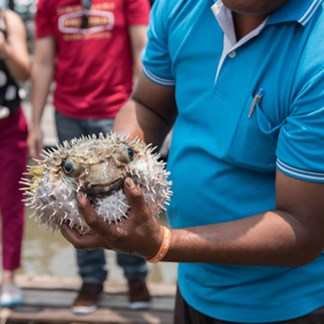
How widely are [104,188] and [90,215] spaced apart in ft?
0.21

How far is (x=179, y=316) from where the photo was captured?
2342mm

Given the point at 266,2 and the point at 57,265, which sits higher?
the point at 266,2

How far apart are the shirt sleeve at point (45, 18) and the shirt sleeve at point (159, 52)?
169cm

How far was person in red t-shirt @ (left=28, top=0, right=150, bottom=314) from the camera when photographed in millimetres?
3783

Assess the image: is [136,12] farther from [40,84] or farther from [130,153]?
[130,153]

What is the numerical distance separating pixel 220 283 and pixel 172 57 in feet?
2.08

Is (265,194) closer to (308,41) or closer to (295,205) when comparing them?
(295,205)

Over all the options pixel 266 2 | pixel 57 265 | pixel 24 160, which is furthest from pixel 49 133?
pixel 266 2

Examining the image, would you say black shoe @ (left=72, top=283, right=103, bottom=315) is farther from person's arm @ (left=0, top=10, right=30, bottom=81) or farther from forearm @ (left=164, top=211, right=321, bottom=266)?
forearm @ (left=164, top=211, right=321, bottom=266)

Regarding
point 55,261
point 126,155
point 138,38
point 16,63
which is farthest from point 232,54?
point 55,261

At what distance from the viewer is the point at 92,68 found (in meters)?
3.85

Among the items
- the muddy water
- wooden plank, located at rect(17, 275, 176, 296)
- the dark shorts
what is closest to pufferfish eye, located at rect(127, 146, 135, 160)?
the dark shorts

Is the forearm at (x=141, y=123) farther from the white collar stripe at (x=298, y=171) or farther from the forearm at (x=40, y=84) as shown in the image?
the forearm at (x=40, y=84)

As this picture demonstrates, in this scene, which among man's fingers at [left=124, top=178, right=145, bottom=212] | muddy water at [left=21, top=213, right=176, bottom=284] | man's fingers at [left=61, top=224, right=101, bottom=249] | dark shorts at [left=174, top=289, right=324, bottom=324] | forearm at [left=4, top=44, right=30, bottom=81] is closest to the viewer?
man's fingers at [left=124, top=178, right=145, bottom=212]
